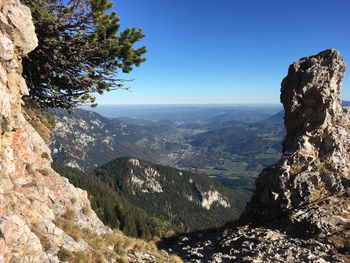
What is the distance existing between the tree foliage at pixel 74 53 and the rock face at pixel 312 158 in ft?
49.2

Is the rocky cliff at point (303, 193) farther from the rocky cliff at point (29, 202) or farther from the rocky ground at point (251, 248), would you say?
the rocky cliff at point (29, 202)

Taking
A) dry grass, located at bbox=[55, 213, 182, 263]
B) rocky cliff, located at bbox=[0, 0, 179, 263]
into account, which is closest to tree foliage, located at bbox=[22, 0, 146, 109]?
rocky cliff, located at bbox=[0, 0, 179, 263]

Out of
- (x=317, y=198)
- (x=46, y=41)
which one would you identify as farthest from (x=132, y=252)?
(x=317, y=198)

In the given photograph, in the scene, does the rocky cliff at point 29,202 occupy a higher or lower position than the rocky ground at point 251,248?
higher

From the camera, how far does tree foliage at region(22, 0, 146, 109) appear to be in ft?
67.0

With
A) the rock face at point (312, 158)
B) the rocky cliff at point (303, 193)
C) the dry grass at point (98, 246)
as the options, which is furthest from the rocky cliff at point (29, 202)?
the rock face at point (312, 158)

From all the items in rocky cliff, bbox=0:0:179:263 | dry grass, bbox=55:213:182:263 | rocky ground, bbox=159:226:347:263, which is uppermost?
rocky cliff, bbox=0:0:179:263

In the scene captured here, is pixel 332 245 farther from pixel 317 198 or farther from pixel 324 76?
pixel 324 76

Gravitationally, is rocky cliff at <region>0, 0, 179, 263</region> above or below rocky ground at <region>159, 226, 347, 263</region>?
above

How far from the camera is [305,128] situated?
102 ft

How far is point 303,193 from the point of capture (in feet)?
88.0

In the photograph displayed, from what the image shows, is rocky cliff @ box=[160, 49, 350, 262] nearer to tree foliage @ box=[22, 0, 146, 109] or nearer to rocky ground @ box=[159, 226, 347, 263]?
rocky ground @ box=[159, 226, 347, 263]

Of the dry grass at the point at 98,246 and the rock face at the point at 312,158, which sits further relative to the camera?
the rock face at the point at 312,158

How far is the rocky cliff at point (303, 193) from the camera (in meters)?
21.4
